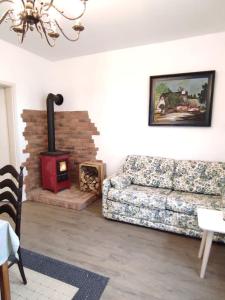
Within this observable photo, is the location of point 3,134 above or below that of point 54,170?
above

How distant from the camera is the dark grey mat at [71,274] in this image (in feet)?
5.46

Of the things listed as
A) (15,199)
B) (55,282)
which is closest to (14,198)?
(15,199)

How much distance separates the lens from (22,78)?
347 centimetres

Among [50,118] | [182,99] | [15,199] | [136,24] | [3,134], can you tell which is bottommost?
[15,199]

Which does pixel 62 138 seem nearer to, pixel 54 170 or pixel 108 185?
pixel 54 170

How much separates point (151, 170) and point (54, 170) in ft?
5.51

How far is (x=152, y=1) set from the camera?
206 cm

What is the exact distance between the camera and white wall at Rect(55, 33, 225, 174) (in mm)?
2926

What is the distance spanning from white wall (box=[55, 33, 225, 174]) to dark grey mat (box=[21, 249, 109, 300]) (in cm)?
199

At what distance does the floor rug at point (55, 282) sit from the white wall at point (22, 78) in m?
1.99

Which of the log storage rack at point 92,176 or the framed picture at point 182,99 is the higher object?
the framed picture at point 182,99

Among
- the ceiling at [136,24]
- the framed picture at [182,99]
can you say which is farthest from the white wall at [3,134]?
the framed picture at [182,99]

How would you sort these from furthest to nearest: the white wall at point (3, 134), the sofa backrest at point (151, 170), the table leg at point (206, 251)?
1. the white wall at point (3, 134)
2. the sofa backrest at point (151, 170)
3. the table leg at point (206, 251)

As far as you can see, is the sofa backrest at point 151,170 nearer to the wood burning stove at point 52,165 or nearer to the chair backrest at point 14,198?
the wood burning stove at point 52,165
